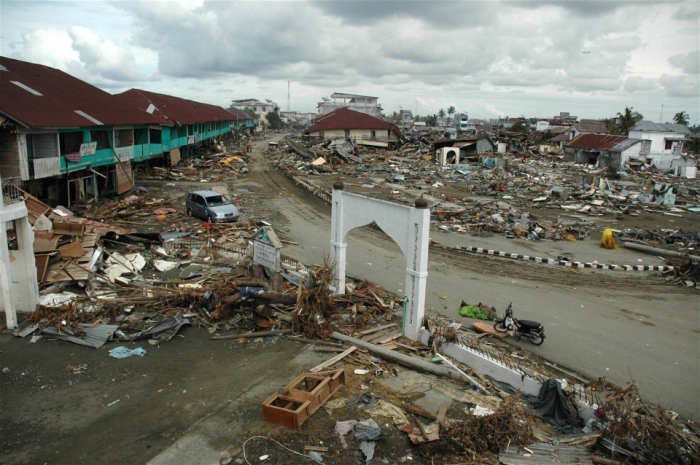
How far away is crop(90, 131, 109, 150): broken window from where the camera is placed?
2580cm

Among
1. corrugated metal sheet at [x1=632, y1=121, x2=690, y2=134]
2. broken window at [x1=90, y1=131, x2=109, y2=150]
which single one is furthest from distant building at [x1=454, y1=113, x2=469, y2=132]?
broken window at [x1=90, y1=131, x2=109, y2=150]

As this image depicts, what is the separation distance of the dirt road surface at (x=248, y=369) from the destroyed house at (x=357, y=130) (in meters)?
42.2

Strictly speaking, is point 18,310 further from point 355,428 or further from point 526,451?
point 526,451

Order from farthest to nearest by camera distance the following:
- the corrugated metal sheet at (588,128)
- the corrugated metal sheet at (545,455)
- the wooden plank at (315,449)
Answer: the corrugated metal sheet at (588,128)
the wooden plank at (315,449)
the corrugated metal sheet at (545,455)

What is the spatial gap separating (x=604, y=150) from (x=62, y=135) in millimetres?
50714

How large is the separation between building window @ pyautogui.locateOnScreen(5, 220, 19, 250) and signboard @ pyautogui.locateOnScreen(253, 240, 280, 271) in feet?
18.2

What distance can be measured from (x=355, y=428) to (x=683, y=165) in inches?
2210

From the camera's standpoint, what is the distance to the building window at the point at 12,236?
Answer: 11.4 meters

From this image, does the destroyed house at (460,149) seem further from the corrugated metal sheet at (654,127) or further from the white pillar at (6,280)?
the white pillar at (6,280)

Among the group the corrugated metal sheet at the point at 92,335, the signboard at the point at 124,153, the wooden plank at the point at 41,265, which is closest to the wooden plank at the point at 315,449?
the corrugated metal sheet at the point at 92,335

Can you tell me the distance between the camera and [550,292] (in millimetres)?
15398

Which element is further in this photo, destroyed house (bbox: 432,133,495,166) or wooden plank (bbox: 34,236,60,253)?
destroyed house (bbox: 432,133,495,166)

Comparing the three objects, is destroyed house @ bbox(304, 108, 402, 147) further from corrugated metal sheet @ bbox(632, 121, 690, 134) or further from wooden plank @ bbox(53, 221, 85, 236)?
wooden plank @ bbox(53, 221, 85, 236)

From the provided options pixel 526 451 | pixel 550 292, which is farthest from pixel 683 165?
pixel 526 451
